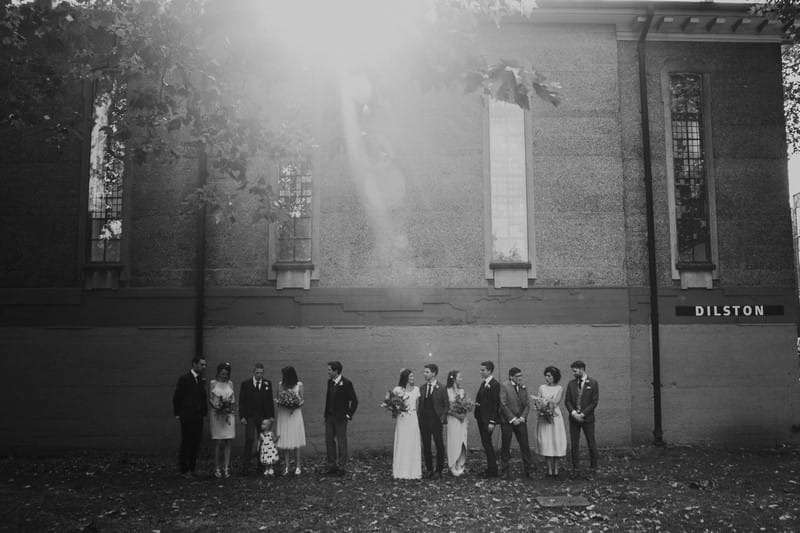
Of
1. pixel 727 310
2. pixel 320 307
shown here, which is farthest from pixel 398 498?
pixel 727 310

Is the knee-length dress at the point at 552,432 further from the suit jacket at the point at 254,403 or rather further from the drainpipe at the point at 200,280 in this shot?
the drainpipe at the point at 200,280

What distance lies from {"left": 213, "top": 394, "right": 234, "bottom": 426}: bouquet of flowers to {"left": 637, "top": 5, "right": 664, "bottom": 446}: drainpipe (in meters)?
8.83

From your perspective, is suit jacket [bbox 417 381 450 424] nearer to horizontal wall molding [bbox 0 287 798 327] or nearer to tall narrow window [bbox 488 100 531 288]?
horizontal wall molding [bbox 0 287 798 327]

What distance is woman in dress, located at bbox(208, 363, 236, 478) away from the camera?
10898mm

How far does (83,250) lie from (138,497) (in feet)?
20.4

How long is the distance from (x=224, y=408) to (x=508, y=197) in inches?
292

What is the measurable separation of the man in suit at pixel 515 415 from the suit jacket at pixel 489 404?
5.1 inches

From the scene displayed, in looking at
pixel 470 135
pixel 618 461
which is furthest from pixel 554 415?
pixel 470 135

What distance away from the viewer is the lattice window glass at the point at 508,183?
13695 millimetres

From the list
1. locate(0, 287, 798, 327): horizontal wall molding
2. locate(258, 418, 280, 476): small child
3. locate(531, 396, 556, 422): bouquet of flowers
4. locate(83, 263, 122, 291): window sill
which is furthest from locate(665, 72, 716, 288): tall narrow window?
locate(83, 263, 122, 291): window sill

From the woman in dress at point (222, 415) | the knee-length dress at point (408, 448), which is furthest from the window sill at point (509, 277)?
the woman in dress at point (222, 415)

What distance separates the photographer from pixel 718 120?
46.8 feet

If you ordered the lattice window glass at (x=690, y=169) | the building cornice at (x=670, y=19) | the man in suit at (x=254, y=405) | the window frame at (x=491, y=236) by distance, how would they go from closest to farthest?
the man in suit at (x=254, y=405)
the window frame at (x=491, y=236)
the building cornice at (x=670, y=19)
the lattice window glass at (x=690, y=169)

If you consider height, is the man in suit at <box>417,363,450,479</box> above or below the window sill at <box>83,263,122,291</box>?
below
